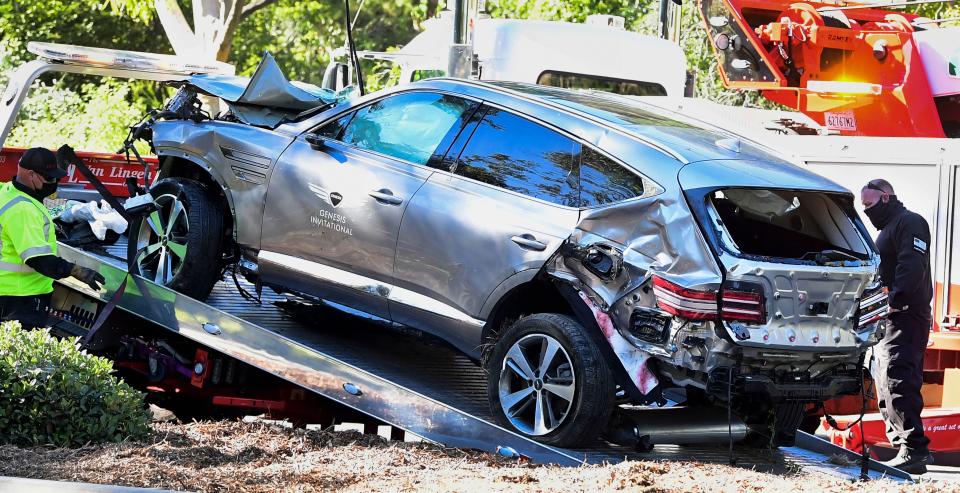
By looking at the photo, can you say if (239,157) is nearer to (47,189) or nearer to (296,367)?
(47,189)

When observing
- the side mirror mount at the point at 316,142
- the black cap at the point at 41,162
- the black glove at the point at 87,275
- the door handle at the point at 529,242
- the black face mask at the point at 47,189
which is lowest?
the black glove at the point at 87,275

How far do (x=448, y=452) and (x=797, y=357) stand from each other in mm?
1680

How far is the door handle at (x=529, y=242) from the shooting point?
607 centimetres

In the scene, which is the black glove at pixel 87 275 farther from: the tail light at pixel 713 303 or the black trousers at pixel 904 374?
the black trousers at pixel 904 374

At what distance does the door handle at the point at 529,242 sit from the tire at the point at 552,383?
0.32 metres

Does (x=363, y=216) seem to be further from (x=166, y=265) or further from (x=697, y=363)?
(x=697, y=363)

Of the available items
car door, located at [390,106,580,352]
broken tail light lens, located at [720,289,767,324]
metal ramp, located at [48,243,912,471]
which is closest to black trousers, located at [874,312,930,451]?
metal ramp, located at [48,243,912,471]

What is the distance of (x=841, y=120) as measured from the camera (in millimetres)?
11289

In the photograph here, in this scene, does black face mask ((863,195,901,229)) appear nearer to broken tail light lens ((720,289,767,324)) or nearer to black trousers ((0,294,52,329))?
broken tail light lens ((720,289,767,324))

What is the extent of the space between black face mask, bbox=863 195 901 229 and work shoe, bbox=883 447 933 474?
58.0 inches

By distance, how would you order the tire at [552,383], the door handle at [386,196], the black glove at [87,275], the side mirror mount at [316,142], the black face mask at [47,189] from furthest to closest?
the black face mask at [47,189] < the black glove at [87,275] < the side mirror mount at [316,142] < the door handle at [386,196] < the tire at [552,383]

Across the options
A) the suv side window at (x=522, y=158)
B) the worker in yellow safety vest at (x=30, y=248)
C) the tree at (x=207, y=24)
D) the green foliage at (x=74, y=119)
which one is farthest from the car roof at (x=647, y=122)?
the green foliage at (x=74, y=119)

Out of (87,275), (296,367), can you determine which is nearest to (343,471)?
(296,367)

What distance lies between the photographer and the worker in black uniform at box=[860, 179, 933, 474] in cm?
827
